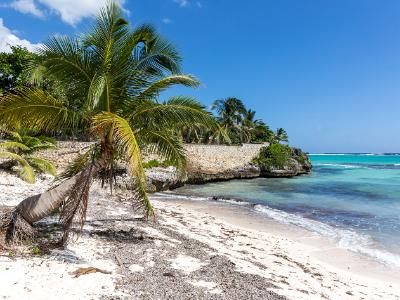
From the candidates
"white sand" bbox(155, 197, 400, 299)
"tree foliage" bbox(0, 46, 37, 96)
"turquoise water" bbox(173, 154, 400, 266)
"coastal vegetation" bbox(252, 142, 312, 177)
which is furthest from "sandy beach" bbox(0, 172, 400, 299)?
"coastal vegetation" bbox(252, 142, 312, 177)

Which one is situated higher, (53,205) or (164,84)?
(164,84)

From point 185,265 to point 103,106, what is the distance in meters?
3.72

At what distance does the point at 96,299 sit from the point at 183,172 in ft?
13.8

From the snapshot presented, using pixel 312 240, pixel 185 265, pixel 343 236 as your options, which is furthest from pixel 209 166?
pixel 185 265

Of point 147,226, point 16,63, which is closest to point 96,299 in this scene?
point 147,226

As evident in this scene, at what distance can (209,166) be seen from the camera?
3097 cm

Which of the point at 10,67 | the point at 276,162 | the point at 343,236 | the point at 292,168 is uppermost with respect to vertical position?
the point at 10,67

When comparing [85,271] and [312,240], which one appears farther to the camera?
[312,240]

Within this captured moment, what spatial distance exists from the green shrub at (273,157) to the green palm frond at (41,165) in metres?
24.5

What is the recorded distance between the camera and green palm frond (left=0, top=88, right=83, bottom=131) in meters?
6.22

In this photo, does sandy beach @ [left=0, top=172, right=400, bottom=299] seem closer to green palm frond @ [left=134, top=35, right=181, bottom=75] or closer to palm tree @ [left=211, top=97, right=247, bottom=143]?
green palm frond @ [left=134, top=35, right=181, bottom=75]

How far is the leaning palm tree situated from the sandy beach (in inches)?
36.0

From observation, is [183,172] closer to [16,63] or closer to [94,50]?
[94,50]

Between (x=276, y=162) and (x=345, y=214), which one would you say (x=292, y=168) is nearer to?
(x=276, y=162)
